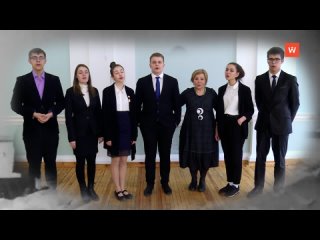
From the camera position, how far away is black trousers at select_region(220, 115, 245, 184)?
2609 millimetres

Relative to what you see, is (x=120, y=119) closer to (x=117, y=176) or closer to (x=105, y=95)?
(x=105, y=95)

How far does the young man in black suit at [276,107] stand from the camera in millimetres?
2494

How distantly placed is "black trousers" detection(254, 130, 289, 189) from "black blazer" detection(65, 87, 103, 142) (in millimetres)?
1179

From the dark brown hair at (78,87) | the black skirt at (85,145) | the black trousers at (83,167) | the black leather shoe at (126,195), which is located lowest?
the black leather shoe at (126,195)

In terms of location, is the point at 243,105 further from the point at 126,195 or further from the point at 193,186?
the point at 126,195

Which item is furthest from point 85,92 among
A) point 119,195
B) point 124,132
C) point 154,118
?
point 119,195

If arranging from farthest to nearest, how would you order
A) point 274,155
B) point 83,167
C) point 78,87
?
point 274,155 < point 83,167 < point 78,87

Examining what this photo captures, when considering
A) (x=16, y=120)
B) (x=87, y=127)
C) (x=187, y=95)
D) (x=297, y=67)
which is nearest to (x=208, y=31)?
(x=187, y=95)

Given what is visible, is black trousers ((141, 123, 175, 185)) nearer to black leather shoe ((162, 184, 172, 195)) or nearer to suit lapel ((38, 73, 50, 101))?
black leather shoe ((162, 184, 172, 195))

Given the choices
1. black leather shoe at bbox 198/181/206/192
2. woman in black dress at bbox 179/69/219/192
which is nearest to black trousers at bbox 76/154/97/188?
woman in black dress at bbox 179/69/219/192

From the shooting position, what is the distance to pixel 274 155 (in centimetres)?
262

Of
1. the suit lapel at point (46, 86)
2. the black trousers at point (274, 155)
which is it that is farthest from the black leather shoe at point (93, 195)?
the black trousers at point (274, 155)

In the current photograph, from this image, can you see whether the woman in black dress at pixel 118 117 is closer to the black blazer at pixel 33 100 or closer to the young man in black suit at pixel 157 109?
the young man in black suit at pixel 157 109

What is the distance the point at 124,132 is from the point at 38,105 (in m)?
0.61
